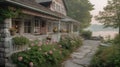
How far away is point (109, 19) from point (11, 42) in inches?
744

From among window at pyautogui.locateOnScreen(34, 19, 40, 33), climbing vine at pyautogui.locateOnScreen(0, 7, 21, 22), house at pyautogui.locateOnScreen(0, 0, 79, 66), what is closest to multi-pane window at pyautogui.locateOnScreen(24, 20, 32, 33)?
house at pyautogui.locateOnScreen(0, 0, 79, 66)

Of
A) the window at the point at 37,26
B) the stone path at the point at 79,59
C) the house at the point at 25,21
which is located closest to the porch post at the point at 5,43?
the house at the point at 25,21

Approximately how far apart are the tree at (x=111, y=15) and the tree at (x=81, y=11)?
Answer: 28.0ft

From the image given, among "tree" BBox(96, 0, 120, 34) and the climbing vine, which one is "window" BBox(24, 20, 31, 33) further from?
"tree" BBox(96, 0, 120, 34)

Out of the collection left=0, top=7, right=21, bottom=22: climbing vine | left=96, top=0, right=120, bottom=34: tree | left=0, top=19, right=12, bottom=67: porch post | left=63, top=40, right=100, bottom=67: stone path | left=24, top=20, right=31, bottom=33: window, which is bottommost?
left=63, top=40, right=100, bottom=67: stone path

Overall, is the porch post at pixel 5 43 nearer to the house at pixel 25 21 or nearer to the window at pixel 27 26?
the house at pixel 25 21

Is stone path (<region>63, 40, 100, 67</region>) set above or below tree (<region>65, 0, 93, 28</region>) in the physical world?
below

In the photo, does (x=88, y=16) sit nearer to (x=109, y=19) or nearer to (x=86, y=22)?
(x=86, y=22)

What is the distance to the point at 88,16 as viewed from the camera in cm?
3133

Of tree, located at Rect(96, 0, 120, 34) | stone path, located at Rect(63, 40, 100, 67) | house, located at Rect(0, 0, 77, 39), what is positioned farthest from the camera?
tree, located at Rect(96, 0, 120, 34)

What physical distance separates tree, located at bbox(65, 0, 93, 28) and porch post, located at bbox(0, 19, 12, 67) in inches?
1001

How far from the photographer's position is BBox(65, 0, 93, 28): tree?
101 feet

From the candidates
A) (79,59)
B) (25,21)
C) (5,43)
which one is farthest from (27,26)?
(79,59)

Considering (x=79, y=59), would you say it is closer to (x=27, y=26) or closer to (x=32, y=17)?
(x=27, y=26)
